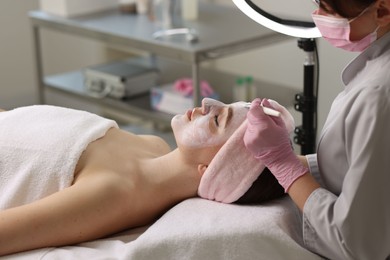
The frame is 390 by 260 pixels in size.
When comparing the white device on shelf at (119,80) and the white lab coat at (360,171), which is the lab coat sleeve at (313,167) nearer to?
the white lab coat at (360,171)

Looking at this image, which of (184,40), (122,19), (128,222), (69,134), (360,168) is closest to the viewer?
(360,168)

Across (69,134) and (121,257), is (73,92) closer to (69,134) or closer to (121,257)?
(69,134)

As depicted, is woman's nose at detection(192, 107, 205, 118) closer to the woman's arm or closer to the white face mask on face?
the woman's arm

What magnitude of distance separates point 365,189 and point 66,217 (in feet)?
2.04

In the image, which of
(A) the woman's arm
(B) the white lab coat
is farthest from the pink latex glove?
(A) the woman's arm

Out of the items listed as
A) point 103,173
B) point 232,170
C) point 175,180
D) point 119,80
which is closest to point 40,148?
point 103,173

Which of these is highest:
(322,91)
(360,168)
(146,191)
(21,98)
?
(360,168)

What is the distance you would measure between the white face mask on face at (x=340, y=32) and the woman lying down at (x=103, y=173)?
10.0 inches

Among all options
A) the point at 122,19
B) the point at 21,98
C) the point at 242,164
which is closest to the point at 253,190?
the point at 242,164

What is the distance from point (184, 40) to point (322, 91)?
0.66 meters

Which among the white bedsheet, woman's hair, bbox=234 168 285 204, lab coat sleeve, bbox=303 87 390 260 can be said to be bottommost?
the white bedsheet

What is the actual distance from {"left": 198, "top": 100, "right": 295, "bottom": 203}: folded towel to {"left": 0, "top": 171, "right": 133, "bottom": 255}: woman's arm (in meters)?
0.19

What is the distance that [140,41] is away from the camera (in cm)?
301

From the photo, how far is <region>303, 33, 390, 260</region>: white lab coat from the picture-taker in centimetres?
126
